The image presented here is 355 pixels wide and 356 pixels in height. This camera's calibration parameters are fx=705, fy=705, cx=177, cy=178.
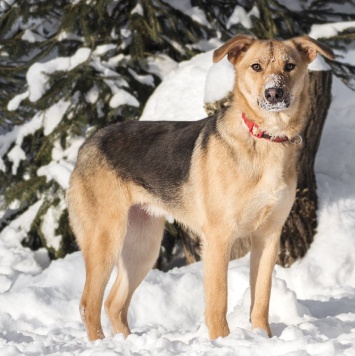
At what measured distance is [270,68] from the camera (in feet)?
15.0

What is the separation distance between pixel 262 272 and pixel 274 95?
1321 millimetres

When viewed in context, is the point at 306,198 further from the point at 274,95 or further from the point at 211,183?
the point at 274,95

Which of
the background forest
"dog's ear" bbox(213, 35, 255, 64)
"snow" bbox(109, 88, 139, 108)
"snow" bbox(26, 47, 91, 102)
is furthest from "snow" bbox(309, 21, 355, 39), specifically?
"dog's ear" bbox(213, 35, 255, 64)

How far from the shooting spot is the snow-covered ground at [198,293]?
4.15 meters

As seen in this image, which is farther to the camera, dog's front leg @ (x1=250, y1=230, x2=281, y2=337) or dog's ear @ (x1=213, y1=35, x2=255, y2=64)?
dog's front leg @ (x1=250, y1=230, x2=281, y2=337)

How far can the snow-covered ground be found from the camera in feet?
13.6

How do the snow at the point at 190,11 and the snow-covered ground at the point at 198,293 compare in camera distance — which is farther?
the snow at the point at 190,11

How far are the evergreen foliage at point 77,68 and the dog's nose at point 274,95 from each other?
3622mm

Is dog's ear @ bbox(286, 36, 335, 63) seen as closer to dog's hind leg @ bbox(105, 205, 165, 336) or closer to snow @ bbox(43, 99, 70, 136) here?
dog's hind leg @ bbox(105, 205, 165, 336)

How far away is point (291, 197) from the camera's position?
15.6 ft

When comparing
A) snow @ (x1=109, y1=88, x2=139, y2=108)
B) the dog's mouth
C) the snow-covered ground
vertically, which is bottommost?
the snow-covered ground

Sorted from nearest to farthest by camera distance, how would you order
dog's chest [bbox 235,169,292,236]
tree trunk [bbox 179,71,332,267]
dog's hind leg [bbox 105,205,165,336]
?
dog's chest [bbox 235,169,292,236] < dog's hind leg [bbox 105,205,165,336] < tree trunk [bbox 179,71,332,267]

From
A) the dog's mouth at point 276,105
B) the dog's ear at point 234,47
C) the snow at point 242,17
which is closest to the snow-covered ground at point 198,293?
the snow at point 242,17

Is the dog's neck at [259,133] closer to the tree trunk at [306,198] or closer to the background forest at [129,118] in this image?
the background forest at [129,118]
